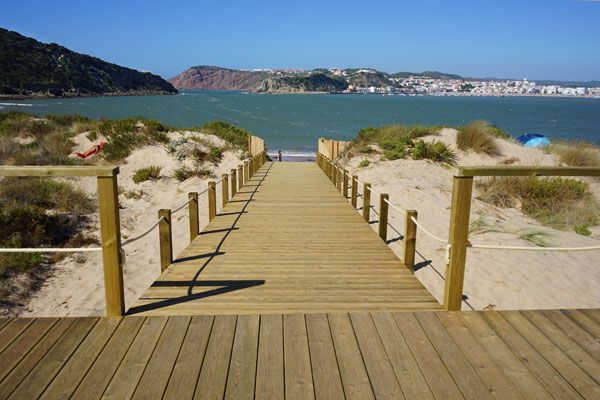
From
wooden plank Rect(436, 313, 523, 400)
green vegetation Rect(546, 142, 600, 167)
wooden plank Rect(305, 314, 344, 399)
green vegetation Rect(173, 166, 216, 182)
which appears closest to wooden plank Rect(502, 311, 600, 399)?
wooden plank Rect(436, 313, 523, 400)

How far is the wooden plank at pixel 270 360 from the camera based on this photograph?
9.59 feet

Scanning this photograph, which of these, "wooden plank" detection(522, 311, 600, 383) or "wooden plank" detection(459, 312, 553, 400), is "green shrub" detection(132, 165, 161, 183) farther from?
"wooden plank" detection(522, 311, 600, 383)

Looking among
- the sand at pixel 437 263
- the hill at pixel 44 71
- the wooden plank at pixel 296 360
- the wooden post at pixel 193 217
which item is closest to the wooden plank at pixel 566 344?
the wooden plank at pixel 296 360

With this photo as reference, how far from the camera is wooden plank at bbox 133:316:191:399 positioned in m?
2.91

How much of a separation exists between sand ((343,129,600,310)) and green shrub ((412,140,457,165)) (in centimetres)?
316

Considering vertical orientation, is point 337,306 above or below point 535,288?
above

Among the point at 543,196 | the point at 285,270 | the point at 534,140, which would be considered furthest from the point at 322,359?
the point at 534,140

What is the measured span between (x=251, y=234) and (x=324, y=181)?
7.85 m

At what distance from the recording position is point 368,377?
3096mm

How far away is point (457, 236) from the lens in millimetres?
4051

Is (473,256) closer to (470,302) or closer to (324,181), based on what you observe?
(470,302)

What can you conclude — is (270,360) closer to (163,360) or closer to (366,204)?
(163,360)

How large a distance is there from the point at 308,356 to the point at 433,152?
16056mm

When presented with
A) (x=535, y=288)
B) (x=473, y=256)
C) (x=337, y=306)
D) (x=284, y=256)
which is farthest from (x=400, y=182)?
(x=337, y=306)
